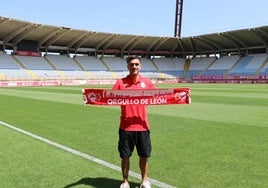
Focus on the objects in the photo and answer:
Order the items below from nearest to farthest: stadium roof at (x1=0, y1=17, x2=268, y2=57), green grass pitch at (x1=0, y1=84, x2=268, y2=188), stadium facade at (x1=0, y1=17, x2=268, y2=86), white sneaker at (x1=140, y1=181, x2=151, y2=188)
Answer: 1. white sneaker at (x1=140, y1=181, x2=151, y2=188)
2. green grass pitch at (x1=0, y1=84, x2=268, y2=188)
3. stadium roof at (x1=0, y1=17, x2=268, y2=57)
4. stadium facade at (x1=0, y1=17, x2=268, y2=86)

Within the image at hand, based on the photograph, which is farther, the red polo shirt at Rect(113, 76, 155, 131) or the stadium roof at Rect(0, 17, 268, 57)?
the stadium roof at Rect(0, 17, 268, 57)

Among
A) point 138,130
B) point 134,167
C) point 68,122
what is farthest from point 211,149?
point 68,122

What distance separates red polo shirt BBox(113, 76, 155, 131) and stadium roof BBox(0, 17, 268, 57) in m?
53.9

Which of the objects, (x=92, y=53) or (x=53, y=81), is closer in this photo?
(x=53, y=81)

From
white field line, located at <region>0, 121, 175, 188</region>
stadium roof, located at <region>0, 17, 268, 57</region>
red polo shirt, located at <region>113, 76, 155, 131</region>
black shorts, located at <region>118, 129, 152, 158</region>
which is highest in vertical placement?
stadium roof, located at <region>0, 17, 268, 57</region>

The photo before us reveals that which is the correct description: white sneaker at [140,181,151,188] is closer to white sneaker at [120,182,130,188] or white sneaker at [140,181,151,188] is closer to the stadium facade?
white sneaker at [120,182,130,188]

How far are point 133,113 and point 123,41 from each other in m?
72.7

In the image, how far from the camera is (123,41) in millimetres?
76750

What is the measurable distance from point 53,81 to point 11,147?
177 feet

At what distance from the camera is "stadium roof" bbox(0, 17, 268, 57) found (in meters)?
61.9

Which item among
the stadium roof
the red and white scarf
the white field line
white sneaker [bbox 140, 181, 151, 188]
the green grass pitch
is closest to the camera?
white sneaker [bbox 140, 181, 151, 188]

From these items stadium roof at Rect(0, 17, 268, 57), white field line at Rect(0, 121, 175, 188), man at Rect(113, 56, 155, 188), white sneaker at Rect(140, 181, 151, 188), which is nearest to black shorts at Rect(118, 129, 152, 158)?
man at Rect(113, 56, 155, 188)

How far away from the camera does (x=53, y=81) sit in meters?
60.7

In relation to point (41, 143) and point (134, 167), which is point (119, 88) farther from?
point (41, 143)
